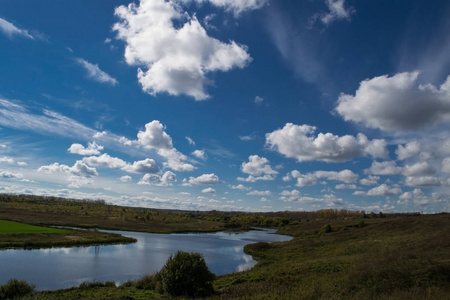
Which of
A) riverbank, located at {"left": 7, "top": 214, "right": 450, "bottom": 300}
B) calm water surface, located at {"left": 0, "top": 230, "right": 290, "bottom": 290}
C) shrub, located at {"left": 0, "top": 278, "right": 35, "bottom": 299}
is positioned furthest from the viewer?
calm water surface, located at {"left": 0, "top": 230, "right": 290, "bottom": 290}

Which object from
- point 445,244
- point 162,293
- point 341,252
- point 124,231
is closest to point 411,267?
point 445,244

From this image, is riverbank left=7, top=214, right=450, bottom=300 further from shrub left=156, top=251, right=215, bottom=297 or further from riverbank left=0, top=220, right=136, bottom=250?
riverbank left=0, top=220, right=136, bottom=250

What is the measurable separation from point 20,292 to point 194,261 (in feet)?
42.8

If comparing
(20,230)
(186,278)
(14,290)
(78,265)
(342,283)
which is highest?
(342,283)

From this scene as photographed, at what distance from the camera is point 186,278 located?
24422mm

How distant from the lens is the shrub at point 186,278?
79.5 ft

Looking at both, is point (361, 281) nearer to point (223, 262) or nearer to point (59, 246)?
point (223, 262)

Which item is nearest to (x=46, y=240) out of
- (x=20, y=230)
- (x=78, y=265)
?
(x=20, y=230)

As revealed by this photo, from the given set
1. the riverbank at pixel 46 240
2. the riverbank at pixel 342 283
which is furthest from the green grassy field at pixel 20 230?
the riverbank at pixel 342 283

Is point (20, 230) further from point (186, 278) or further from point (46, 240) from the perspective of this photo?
point (186, 278)

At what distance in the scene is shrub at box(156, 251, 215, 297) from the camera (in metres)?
24.2

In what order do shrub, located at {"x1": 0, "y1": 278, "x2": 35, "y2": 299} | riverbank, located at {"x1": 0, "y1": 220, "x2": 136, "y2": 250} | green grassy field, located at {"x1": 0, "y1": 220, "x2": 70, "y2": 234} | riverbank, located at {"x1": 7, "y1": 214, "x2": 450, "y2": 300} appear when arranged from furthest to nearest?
green grassy field, located at {"x1": 0, "y1": 220, "x2": 70, "y2": 234}
riverbank, located at {"x1": 0, "y1": 220, "x2": 136, "y2": 250}
shrub, located at {"x1": 0, "y1": 278, "x2": 35, "y2": 299}
riverbank, located at {"x1": 7, "y1": 214, "x2": 450, "y2": 300}

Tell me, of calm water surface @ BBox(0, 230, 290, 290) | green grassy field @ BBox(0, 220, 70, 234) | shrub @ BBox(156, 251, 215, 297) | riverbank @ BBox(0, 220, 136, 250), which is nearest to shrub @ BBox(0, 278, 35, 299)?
calm water surface @ BBox(0, 230, 290, 290)

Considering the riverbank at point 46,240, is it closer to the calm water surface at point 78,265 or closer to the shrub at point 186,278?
the calm water surface at point 78,265
